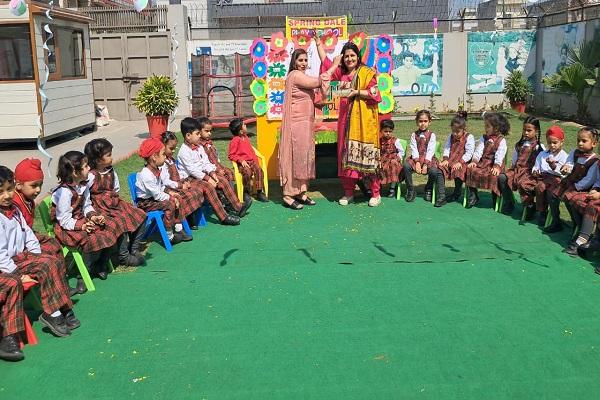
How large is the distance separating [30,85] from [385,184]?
6.89 meters

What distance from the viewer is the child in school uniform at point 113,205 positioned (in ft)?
15.2

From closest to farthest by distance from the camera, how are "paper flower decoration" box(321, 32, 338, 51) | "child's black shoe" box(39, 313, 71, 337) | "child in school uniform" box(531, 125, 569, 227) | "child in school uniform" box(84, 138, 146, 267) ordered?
"child's black shoe" box(39, 313, 71, 337) → "child in school uniform" box(84, 138, 146, 267) → "child in school uniform" box(531, 125, 569, 227) → "paper flower decoration" box(321, 32, 338, 51)

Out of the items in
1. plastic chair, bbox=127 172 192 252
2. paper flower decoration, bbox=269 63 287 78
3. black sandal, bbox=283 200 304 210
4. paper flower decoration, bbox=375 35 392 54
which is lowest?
black sandal, bbox=283 200 304 210

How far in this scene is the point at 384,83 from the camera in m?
7.28

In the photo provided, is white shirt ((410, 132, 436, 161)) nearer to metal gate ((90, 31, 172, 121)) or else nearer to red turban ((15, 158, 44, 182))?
red turban ((15, 158, 44, 182))

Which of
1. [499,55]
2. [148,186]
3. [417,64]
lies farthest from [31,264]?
[499,55]

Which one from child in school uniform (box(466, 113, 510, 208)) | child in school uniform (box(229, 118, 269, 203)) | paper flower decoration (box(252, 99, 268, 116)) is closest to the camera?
child in school uniform (box(466, 113, 510, 208))

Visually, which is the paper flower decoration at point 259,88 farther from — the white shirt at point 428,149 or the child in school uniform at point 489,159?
the child in school uniform at point 489,159

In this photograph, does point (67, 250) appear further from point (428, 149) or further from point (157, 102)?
point (157, 102)

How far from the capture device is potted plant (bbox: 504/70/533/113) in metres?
15.2

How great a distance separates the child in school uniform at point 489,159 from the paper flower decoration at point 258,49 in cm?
274

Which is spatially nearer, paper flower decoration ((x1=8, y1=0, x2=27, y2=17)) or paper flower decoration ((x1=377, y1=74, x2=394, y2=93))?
paper flower decoration ((x1=8, y1=0, x2=27, y2=17))

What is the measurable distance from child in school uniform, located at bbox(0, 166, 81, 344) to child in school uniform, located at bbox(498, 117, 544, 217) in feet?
14.0

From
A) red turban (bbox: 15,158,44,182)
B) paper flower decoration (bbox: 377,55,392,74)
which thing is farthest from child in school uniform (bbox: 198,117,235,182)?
red turban (bbox: 15,158,44,182)
